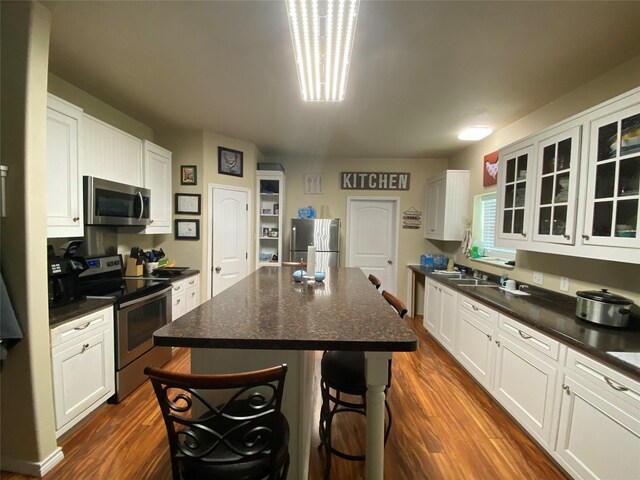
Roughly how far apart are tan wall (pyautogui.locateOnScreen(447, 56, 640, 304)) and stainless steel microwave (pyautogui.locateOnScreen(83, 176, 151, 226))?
3796mm

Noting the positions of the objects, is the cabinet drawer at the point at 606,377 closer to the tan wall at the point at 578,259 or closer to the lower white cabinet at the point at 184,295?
the tan wall at the point at 578,259

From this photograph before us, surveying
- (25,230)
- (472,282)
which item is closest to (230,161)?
(25,230)

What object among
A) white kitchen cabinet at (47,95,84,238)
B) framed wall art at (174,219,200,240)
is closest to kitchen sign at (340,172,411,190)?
framed wall art at (174,219,200,240)

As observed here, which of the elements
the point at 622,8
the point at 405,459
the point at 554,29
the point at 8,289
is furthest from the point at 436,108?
the point at 8,289

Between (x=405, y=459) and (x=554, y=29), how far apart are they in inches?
107

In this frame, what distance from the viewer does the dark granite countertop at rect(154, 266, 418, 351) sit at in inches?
41.5

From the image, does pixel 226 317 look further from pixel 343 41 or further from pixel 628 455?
pixel 628 455

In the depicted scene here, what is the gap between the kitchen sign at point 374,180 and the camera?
4.67m

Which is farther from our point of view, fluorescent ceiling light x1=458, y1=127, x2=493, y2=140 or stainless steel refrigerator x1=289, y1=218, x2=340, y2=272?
stainless steel refrigerator x1=289, y1=218, x2=340, y2=272

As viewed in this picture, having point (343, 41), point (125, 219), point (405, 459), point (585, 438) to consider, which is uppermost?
point (343, 41)

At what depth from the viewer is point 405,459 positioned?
1.75 metres

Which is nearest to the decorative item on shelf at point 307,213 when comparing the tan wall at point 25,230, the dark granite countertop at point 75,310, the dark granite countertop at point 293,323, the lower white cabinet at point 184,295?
the lower white cabinet at point 184,295

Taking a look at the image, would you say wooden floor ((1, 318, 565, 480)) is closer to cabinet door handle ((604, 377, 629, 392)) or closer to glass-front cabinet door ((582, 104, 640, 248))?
cabinet door handle ((604, 377, 629, 392))

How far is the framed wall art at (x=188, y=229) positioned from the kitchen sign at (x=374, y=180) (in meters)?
2.38
